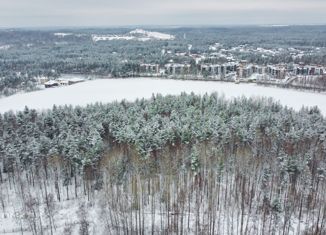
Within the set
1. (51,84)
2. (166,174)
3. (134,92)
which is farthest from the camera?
(51,84)

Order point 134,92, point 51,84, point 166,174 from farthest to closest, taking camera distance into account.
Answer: point 51,84 → point 134,92 → point 166,174

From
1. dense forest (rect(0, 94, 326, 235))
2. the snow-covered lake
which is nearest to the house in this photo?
the snow-covered lake

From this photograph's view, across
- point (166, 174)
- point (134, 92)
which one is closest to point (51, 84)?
point (134, 92)

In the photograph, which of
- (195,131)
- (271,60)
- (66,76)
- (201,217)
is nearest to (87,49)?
(66,76)

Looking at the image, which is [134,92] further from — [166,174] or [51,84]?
[166,174]

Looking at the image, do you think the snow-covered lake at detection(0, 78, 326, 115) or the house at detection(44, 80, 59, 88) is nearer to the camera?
the snow-covered lake at detection(0, 78, 326, 115)

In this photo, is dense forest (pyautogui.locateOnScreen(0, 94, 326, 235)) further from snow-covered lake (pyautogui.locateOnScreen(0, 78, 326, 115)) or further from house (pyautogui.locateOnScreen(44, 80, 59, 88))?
house (pyautogui.locateOnScreen(44, 80, 59, 88))

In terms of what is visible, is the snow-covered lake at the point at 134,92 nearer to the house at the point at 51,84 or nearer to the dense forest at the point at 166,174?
the house at the point at 51,84

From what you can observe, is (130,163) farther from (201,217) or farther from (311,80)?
(311,80)
